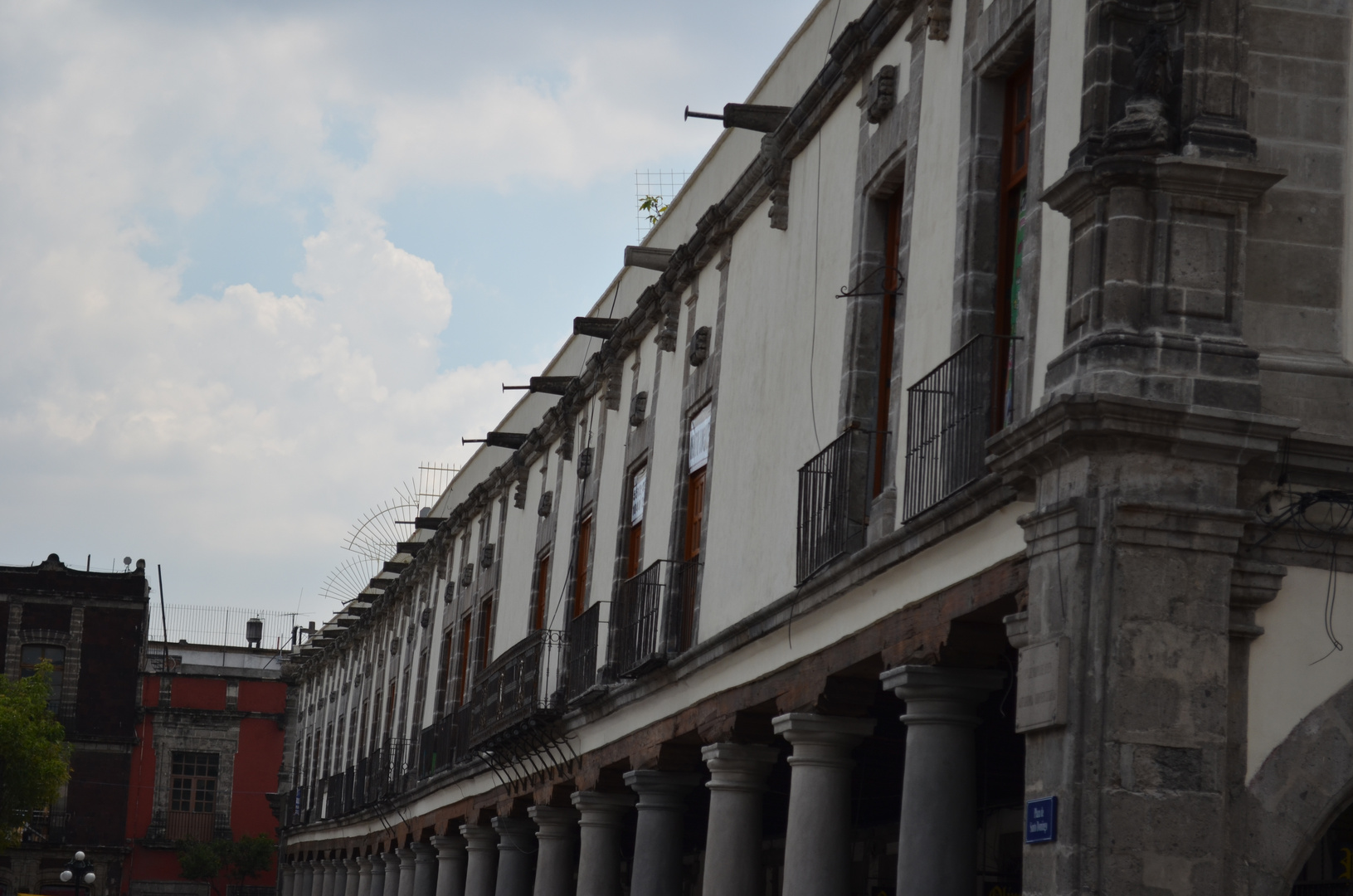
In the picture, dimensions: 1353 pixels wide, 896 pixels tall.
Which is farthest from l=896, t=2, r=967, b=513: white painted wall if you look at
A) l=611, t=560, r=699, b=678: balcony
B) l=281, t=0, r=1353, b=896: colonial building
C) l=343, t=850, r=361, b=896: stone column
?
l=343, t=850, r=361, b=896: stone column

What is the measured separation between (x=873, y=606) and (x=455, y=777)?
604 inches

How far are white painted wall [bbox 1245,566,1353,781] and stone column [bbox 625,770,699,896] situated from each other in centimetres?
831

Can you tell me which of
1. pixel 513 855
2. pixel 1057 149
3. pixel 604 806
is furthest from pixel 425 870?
pixel 1057 149

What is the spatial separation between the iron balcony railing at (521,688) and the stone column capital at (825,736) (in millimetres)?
7146

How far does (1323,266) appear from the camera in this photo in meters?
8.62

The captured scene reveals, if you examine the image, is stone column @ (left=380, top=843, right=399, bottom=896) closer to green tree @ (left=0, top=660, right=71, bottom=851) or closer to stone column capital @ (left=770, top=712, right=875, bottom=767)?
green tree @ (left=0, top=660, right=71, bottom=851)

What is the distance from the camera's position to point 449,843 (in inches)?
1054

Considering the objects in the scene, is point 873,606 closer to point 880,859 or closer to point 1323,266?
point 1323,266

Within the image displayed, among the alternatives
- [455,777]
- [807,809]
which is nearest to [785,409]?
[807,809]

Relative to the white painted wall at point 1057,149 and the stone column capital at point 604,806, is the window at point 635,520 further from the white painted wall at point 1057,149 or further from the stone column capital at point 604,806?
the white painted wall at point 1057,149

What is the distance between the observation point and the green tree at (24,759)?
35.1 meters

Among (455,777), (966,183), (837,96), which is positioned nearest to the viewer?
(966,183)

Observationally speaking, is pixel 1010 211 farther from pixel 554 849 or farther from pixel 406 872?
pixel 406 872

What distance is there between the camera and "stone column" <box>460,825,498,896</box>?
24.2 m
